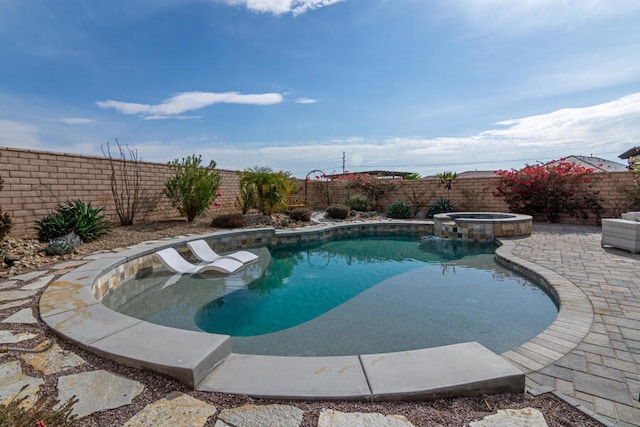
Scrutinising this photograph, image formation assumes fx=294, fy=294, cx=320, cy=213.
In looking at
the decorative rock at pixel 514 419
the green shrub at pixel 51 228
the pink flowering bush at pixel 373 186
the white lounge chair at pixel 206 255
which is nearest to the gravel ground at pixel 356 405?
the decorative rock at pixel 514 419

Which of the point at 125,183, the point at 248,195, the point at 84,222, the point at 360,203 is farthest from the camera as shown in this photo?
the point at 360,203

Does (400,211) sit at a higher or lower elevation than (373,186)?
lower

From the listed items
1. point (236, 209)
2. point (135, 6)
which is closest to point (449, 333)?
point (135, 6)

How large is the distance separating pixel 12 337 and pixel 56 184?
588cm

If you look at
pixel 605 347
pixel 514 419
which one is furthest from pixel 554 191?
pixel 514 419

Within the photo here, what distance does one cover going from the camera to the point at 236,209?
12023 mm

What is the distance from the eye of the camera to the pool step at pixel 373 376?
1675mm

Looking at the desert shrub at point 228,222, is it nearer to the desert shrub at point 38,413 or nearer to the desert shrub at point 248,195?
the desert shrub at point 248,195

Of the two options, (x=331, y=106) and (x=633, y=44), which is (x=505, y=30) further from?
(x=331, y=106)

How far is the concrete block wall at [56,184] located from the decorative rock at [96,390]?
628 cm

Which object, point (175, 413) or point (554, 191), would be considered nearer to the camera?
point (175, 413)

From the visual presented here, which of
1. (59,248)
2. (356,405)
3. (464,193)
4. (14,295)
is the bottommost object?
(356,405)

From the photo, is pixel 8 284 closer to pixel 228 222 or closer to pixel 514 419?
pixel 228 222

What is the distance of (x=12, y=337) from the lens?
235cm
